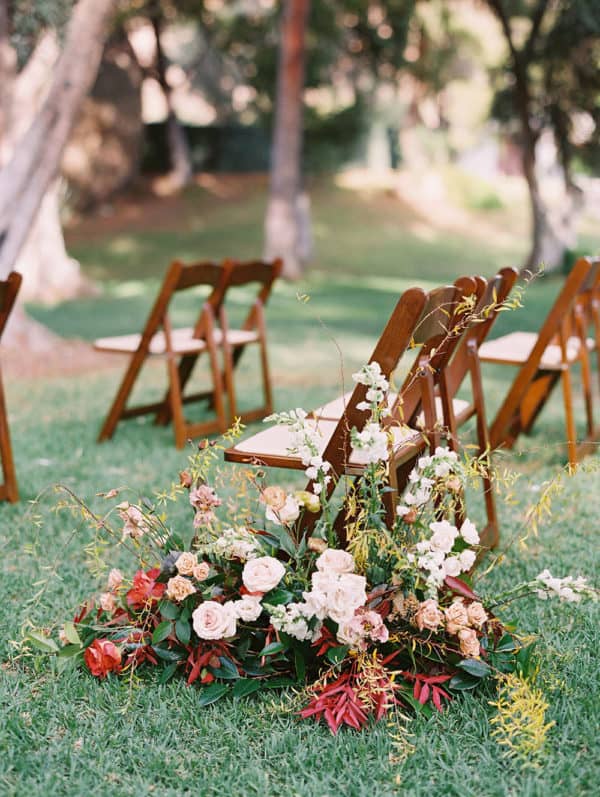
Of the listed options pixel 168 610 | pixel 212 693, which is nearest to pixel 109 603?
pixel 168 610

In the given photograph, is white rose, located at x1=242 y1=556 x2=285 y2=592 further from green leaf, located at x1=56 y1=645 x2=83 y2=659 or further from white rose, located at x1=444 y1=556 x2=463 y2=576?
green leaf, located at x1=56 y1=645 x2=83 y2=659

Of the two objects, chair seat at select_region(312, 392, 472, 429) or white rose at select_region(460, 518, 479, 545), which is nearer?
white rose at select_region(460, 518, 479, 545)

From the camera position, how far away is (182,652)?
2787mm

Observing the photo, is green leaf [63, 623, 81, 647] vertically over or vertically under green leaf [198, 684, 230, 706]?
over

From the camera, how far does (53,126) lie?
8156mm

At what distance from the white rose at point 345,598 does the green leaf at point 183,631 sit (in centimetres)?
44

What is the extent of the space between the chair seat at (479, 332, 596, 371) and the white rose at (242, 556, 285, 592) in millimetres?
2367

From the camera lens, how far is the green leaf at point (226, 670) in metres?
2.69

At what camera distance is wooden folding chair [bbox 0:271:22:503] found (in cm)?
425

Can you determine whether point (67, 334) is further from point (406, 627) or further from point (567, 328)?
point (406, 627)

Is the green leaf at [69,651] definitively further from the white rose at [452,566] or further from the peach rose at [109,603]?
the white rose at [452,566]

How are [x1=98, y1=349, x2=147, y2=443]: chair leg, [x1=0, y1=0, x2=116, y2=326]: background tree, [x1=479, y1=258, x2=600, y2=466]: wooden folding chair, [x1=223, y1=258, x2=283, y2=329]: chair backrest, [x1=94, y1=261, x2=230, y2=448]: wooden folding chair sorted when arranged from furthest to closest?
[x1=0, y1=0, x2=116, y2=326]: background tree
[x1=223, y1=258, x2=283, y2=329]: chair backrest
[x1=98, y1=349, x2=147, y2=443]: chair leg
[x1=94, y1=261, x2=230, y2=448]: wooden folding chair
[x1=479, y1=258, x2=600, y2=466]: wooden folding chair

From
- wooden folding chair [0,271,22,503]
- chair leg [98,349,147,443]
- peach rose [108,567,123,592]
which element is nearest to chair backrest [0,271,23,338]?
wooden folding chair [0,271,22,503]

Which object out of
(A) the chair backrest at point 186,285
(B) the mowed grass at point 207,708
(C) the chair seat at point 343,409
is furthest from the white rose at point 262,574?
(A) the chair backrest at point 186,285
